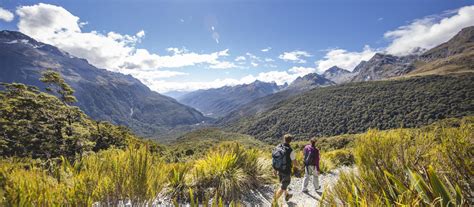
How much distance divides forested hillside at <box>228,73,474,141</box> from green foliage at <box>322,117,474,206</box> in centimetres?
11898

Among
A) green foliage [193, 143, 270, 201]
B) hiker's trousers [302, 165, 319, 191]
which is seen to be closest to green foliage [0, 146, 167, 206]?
green foliage [193, 143, 270, 201]

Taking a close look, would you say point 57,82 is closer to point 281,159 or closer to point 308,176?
point 281,159

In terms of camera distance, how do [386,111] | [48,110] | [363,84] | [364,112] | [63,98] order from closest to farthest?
[48,110] < [63,98] < [386,111] < [364,112] < [363,84]

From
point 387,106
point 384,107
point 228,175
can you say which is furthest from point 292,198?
point 387,106

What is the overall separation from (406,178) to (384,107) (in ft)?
551

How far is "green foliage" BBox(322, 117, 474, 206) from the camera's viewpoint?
1.87 m

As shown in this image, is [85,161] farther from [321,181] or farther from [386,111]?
[386,111]

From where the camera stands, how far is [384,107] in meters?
149

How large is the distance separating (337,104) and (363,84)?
1351 inches

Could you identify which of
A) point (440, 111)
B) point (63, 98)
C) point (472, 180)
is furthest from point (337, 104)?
point (472, 180)

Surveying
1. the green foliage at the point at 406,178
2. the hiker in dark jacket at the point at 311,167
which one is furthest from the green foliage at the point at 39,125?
the green foliage at the point at 406,178

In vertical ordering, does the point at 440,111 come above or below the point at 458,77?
below

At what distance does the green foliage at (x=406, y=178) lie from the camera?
1870 millimetres

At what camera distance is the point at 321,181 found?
1090 cm
